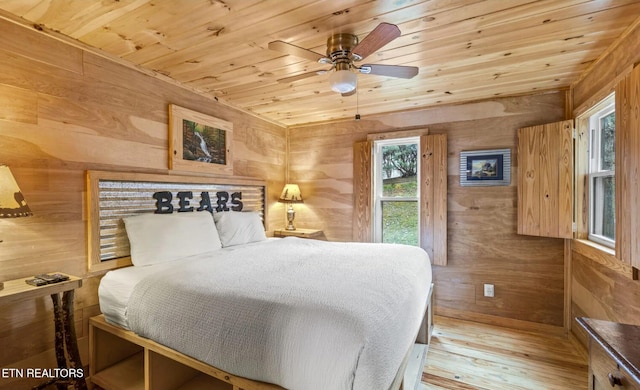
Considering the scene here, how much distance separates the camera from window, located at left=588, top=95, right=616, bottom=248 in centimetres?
233

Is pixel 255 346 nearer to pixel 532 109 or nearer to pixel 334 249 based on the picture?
pixel 334 249

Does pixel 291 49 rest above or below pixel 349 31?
below

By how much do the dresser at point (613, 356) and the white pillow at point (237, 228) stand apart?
263 centimetres

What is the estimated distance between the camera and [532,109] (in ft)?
10.0

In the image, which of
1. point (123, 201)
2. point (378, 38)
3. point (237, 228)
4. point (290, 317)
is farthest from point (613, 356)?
point (123, 201)

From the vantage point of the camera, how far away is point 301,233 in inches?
154

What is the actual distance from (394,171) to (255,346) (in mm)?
2971

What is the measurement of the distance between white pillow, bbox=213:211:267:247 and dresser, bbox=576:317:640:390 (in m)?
2.63

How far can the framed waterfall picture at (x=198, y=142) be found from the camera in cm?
274

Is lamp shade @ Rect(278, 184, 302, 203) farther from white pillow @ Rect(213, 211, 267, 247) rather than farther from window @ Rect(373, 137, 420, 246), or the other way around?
window @ Rect(373, 137, 420, 246)

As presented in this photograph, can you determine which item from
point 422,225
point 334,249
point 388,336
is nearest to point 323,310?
point 388,336

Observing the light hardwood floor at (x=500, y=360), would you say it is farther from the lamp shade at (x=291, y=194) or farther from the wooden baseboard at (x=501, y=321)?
the lamp shade at (x=291, y=194)

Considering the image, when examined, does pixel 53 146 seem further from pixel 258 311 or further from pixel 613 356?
pixel 613 356

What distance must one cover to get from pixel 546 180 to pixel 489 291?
4.23 ft
